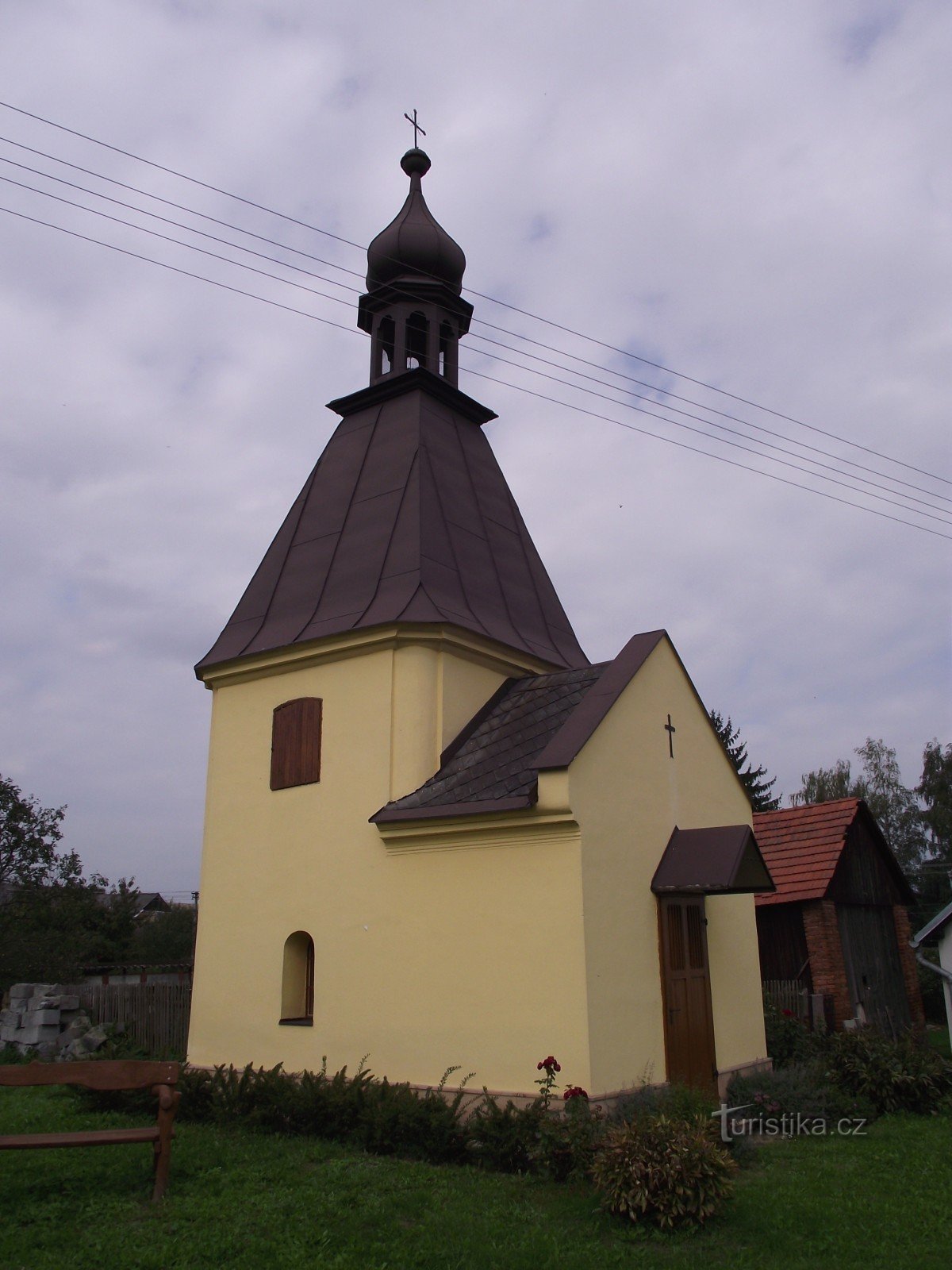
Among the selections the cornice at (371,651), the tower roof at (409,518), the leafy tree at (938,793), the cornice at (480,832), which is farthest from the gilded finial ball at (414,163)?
the leafy tree at (938,793)

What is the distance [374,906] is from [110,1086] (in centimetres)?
369

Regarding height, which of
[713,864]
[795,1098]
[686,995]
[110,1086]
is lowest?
[795,1098]

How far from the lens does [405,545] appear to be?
12.7 meters

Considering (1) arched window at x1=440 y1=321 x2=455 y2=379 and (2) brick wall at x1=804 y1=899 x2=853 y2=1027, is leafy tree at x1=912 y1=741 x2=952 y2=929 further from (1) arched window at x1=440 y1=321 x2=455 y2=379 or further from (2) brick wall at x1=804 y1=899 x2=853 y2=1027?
(1) arched window at x1=440 y1=321 x2=455 y2=379

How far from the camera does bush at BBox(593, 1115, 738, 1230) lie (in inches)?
258

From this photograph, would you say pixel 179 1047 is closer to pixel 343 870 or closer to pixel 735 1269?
pixel 343 870

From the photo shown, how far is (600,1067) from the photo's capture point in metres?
8.92

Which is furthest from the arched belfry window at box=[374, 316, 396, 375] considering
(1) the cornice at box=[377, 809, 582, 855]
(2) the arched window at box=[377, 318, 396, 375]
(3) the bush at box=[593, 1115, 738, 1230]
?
(3) the bush at box=[593, 1115, 738, 1230]

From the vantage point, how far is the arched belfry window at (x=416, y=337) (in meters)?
15.7

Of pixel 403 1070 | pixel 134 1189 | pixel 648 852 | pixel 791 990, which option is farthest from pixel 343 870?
pixel 791 990

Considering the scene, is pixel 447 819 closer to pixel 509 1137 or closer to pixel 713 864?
pixel 713 864

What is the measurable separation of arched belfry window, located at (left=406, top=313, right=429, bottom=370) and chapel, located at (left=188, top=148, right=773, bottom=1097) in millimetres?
931

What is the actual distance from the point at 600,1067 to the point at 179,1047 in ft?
22.6

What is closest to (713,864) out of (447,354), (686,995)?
(686,995)
